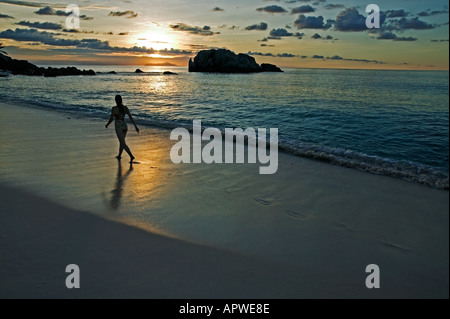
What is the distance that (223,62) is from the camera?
5098 inches

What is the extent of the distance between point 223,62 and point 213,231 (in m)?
131

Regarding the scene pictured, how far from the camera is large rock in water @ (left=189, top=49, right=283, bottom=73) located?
130m

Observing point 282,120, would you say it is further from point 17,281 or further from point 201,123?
point 17,281

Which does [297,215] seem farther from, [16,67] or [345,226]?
[16,67]

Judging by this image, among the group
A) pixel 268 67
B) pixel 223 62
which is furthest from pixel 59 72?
pixel 268 67

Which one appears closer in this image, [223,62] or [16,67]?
[16,67]

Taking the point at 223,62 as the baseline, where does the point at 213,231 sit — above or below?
below

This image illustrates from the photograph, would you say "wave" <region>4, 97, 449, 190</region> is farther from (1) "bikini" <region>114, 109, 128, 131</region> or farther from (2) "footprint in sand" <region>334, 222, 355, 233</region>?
(1) "bikini" <region>114, 109, 128, 131</region>

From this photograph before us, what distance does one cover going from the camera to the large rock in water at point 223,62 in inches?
5108

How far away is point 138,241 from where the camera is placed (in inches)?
197

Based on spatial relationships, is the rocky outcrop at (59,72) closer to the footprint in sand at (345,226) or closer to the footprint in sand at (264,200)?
the footprint in sand at (264,200)
